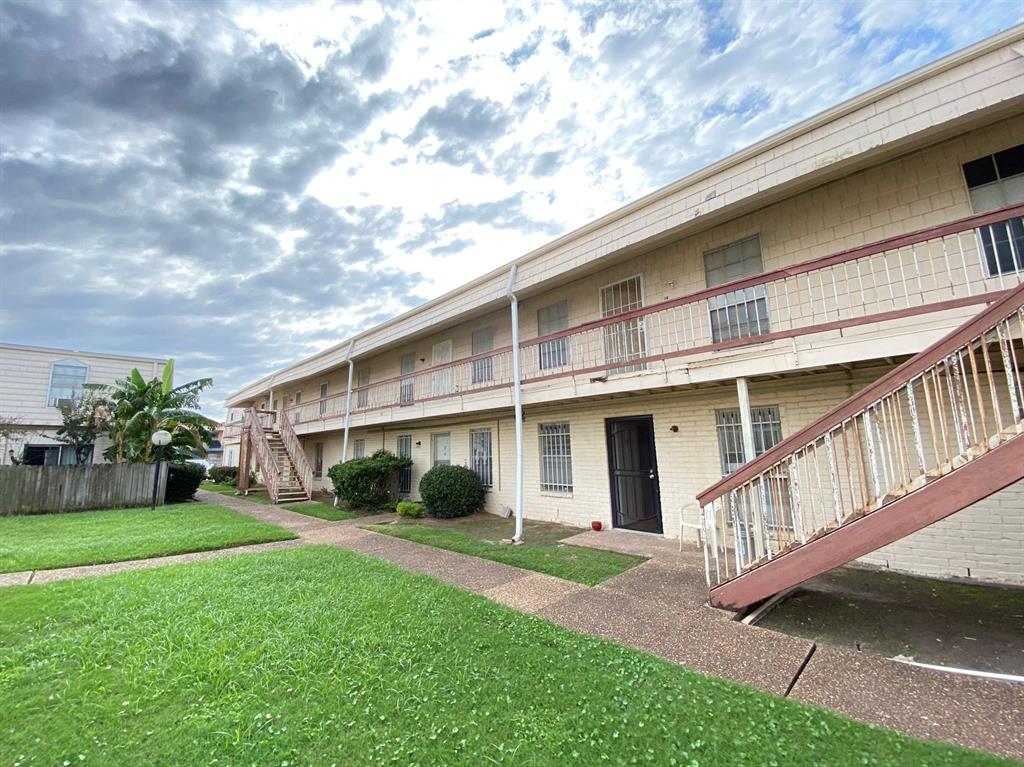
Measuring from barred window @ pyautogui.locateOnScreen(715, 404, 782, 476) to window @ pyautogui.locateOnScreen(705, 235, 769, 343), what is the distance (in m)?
1.42

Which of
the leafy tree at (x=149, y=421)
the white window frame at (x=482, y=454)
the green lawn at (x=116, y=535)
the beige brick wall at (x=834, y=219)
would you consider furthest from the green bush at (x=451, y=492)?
the leafy tree at (x=149, y=421)

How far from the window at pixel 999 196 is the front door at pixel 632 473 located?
561cm

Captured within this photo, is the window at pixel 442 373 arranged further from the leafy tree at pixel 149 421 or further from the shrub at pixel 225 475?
the shrub at pixel 225 475

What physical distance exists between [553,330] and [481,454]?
460cm

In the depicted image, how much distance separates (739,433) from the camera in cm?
772

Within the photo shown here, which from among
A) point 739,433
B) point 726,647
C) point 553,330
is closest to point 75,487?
point 553,330

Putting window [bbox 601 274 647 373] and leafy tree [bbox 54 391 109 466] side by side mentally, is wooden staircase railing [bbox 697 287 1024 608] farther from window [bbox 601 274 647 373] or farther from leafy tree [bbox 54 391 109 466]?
leafy tree [bbox 54 391 109 466]

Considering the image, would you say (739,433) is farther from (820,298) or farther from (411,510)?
(411,510)

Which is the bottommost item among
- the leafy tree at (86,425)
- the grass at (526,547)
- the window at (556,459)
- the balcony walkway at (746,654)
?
the grass at (526,547)

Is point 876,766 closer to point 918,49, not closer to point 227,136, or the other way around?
point 918,49

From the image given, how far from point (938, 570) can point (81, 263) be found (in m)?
24.3

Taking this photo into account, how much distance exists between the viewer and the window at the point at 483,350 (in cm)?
1258

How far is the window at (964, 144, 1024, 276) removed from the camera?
5344mm

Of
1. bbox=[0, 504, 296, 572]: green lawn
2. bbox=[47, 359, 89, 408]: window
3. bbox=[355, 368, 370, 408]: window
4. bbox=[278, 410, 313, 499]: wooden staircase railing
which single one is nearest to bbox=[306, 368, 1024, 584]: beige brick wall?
bbox=[355, 368, 370, 408]: window
